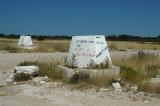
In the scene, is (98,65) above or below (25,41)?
above

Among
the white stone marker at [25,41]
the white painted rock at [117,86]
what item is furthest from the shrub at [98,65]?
the white stone marker at [25,41]

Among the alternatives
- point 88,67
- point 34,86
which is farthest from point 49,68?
point 34,86

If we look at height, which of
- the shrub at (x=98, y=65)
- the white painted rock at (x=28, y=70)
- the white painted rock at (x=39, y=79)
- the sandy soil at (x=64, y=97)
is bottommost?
the sandy soil at (x=64, y=97)

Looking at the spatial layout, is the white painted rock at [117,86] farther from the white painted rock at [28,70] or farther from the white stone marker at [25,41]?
the white stone marker at [25,41]

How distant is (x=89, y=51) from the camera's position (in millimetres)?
16516

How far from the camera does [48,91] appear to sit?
43.6ft

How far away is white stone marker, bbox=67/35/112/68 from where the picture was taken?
1636 cm

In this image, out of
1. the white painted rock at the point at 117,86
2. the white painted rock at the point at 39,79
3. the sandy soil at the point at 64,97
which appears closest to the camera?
the sandy soil at the point at 64,97

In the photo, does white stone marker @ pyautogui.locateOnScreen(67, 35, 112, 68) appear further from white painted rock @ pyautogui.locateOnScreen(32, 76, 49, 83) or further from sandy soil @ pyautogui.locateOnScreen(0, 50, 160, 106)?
sandy soil @ pyautogui.locateOnScreen(0, 50, 160, 106)

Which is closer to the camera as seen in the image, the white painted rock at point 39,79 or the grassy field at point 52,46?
the white painted rock at point 39,79

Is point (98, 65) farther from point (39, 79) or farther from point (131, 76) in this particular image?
point (39, 79)

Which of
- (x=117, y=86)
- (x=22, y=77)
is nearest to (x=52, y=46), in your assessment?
(x=22, y=77)

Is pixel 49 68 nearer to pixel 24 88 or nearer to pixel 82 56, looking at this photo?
pixel 82 56

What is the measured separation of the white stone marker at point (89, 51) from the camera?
644 inches
